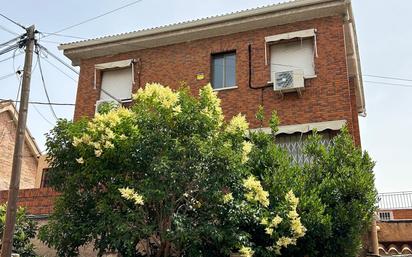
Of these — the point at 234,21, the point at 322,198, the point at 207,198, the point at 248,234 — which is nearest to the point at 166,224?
the point at 207,198

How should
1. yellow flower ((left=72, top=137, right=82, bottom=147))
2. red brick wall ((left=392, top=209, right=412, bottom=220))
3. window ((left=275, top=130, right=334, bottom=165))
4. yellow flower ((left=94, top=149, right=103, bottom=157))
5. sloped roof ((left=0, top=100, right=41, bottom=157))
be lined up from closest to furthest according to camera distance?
yellow flower ((left=94, top=149, right=103, bottom=157)), yellow flower ((left=72, top=137, right=82, bottom=147)), window ((left=275, top=130, right=334, bottom=165)), sloped roof ((left=0, top=100, right=41, bottom=157)), red brick wall ((left=392, top=209, right=412, bottom=220))

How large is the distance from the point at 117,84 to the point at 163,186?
26.3 feet

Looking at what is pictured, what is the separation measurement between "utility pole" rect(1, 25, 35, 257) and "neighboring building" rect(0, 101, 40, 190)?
13548mm

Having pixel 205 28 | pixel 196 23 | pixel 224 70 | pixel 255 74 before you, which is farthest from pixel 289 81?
pixel 196 23

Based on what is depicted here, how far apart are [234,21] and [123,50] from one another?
13.4 feet

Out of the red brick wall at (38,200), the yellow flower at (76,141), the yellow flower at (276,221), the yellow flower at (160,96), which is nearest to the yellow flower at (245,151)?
the yellow flower at (276,221)

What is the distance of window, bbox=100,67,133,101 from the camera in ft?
53.3

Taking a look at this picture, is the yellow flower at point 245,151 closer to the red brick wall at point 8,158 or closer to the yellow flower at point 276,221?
the yellow flower at point 276,221

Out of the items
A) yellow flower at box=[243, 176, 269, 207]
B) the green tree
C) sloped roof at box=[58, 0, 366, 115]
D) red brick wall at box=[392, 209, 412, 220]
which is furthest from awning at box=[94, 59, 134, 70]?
red brick wall at box=[392, 209, 412, 220]

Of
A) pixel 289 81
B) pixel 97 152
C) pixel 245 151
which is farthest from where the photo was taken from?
pixel 289 81

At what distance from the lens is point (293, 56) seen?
14.4m

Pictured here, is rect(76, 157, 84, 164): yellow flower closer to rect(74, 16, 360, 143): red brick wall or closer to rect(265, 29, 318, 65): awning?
rect(74, 16, 360, 143): red brick wall

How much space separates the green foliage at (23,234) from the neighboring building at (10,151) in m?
10.9

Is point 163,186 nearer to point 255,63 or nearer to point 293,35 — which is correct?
point 255,63
